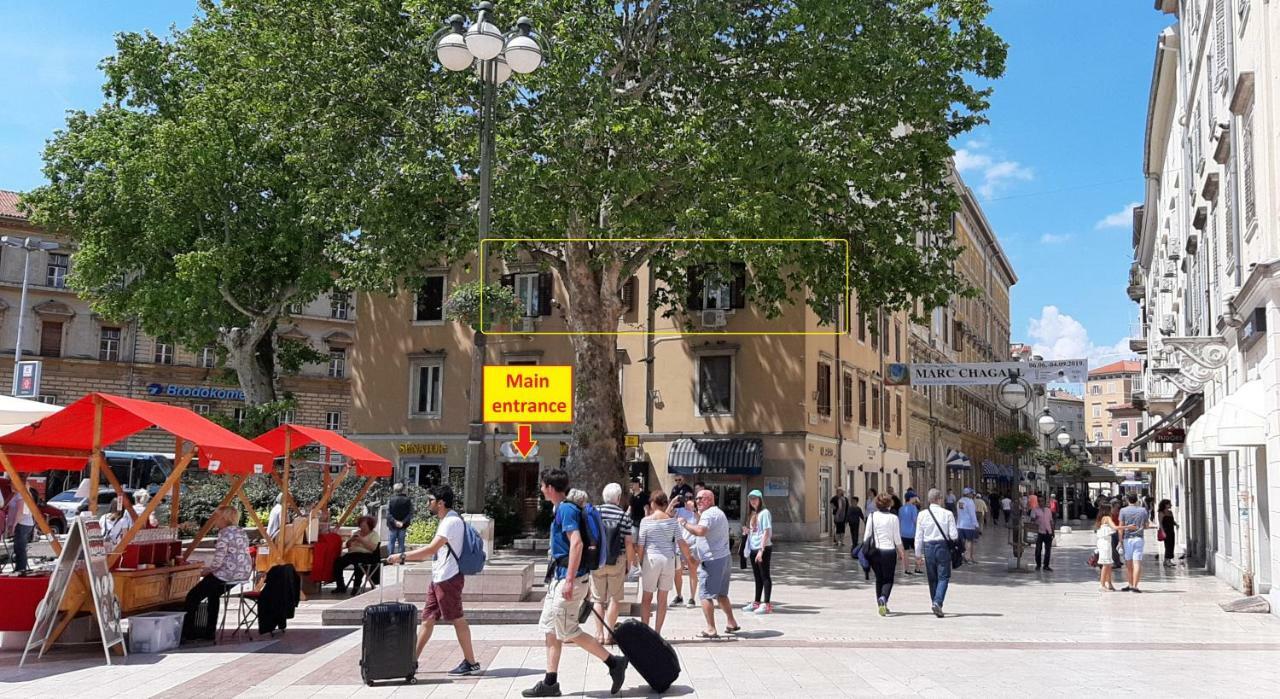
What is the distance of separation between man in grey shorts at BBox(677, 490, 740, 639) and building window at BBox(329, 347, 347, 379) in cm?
5424

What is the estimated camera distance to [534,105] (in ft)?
75.5

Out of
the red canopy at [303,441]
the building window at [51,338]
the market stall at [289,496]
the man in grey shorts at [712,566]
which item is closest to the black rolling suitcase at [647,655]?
the man in grey shorts at [712,566]

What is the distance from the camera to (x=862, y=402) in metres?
39.3

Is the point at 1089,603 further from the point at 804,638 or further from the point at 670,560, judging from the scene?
the point at 670,560

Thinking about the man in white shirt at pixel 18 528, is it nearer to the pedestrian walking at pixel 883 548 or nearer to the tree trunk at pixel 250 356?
the pedestrian walking at pixel 883 548

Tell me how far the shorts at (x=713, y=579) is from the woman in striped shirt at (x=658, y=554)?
59 cm

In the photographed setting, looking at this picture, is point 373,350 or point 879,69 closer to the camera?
→ point 879,69

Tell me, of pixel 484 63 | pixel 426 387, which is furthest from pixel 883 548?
pixel 426 387

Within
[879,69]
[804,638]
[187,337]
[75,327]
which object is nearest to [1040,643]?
[804,638]

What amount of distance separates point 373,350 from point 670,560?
28521 mm

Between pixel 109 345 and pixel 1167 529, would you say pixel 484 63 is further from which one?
pixel 109 345

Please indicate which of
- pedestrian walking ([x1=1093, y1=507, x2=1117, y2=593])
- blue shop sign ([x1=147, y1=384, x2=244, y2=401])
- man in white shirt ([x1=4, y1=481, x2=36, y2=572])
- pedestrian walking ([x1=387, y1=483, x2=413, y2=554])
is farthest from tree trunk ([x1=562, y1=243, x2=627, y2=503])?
blue shop sign ([x1=147, y1=384, x2=244, y2=401])

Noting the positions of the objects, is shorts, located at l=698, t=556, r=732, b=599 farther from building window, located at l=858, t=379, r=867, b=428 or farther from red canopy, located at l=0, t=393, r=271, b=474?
building window, located at l=858, t=379, r=867, b=428

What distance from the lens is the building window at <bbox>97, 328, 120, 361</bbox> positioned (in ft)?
186
